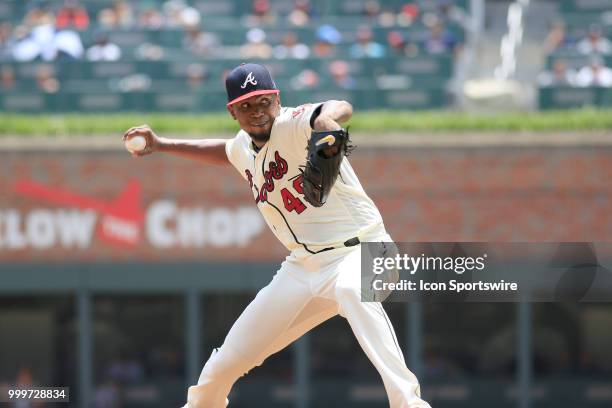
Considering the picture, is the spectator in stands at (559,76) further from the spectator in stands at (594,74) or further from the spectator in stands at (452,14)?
the spectator in stands at (452,14)

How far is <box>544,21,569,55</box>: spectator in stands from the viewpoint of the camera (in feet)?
49.9

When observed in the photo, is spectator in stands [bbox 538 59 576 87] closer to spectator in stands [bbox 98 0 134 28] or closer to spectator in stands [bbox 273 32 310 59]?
spectator in stands [bbox 273 32 310 59]

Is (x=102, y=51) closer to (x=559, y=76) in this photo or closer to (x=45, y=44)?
(x=45, y=44)

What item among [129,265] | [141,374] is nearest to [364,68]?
[129,265]

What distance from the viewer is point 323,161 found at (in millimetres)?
4727

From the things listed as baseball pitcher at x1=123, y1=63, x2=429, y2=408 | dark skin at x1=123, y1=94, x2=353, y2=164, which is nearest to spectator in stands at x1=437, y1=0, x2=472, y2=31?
dark skin at x1=123, y1=94, x2=353, y2=164

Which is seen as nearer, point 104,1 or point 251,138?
point 251,138

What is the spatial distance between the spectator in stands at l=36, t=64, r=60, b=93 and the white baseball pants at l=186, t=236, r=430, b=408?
960 centimetres

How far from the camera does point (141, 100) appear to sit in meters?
14.2

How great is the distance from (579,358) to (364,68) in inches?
170

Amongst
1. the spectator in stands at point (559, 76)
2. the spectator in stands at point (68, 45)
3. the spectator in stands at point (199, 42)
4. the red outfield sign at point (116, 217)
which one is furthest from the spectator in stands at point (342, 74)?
the spectator in stands at point (68, 45)

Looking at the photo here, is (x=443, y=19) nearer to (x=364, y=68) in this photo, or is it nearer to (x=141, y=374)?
(x=364, y=68)

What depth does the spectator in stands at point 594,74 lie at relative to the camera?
14211 mm

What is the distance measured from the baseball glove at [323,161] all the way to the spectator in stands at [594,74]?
389 inches
